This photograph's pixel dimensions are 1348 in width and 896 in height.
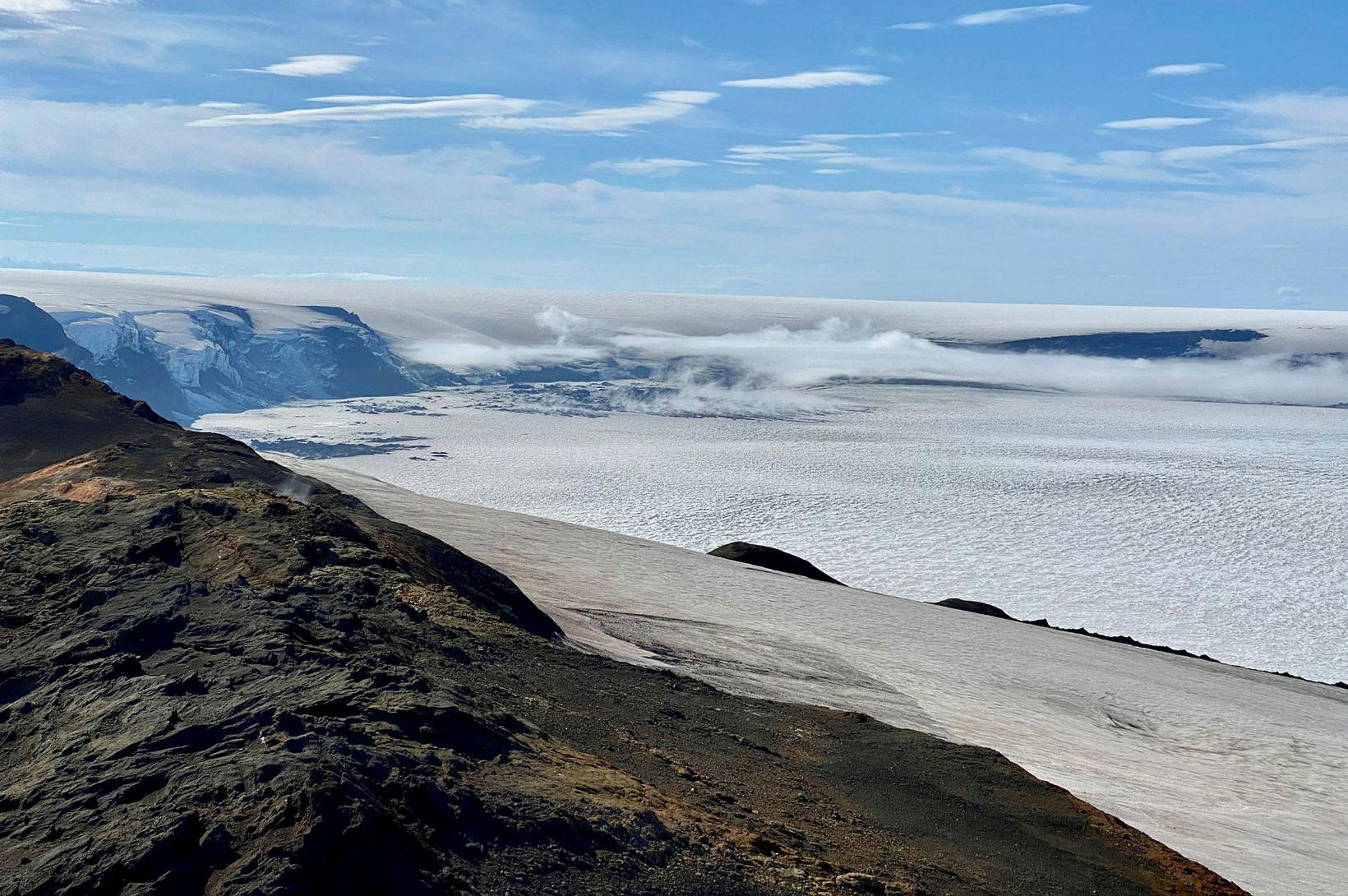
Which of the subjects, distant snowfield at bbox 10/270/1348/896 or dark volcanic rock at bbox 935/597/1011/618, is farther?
dark volcanic rock at bbox 935/597/1011/618

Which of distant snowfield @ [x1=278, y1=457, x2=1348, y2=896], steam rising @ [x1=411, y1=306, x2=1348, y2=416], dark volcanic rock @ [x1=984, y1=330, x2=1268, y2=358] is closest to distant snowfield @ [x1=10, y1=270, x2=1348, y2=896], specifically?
distant snowfield @ [x1=278, y1=457, x2=1348, y2=896]

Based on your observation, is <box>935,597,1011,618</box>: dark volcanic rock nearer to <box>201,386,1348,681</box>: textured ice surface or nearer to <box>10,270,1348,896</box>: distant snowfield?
<box>10,270,1348,896</box>: distant snowfield

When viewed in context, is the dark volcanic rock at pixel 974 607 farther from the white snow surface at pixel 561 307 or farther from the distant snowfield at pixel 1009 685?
the white snow surface at pixel 561 307

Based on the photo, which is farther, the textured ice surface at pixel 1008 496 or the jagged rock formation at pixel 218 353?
the jagged rock formation at pixel 218 353

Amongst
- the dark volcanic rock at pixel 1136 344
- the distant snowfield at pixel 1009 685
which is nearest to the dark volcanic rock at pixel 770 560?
the distant snowfield at pixel 1009 685

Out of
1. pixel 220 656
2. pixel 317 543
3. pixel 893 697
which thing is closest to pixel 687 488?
pixel 893 697

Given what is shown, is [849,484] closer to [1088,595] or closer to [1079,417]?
[1088,595]
